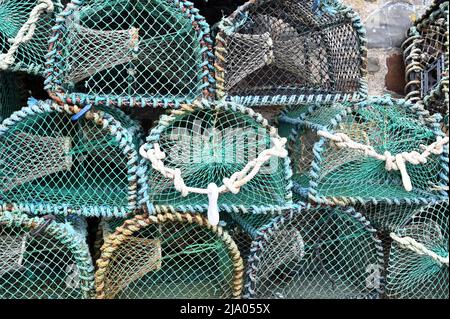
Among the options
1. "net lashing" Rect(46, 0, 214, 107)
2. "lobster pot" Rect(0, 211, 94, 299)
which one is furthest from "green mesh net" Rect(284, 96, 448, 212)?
"lobster pot" Rect(0, 211, 94, 299)

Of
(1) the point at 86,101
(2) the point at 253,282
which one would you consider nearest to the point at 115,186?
(1) the point at 86,101

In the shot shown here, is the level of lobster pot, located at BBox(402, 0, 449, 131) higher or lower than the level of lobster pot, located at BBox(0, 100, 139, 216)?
higher

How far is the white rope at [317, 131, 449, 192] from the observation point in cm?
201

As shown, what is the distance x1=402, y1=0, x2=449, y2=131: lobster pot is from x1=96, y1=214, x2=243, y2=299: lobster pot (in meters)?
1.23

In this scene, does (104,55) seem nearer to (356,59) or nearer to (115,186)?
(115,186)

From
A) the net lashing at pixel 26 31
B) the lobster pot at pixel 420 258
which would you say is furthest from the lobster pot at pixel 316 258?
the net lashing at pixel 26 31

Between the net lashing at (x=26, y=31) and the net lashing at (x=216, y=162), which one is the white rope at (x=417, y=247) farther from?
the net lashing at (x=26, y=31)

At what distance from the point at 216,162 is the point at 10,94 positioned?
1.09 metres

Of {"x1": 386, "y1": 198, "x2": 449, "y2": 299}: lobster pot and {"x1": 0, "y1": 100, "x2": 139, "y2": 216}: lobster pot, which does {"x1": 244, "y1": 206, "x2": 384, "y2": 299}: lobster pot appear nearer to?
{"x1": 386, "y1": 198, "x2": 449, "y2": 299}: lobster pot

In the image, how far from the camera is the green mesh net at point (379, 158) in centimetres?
207

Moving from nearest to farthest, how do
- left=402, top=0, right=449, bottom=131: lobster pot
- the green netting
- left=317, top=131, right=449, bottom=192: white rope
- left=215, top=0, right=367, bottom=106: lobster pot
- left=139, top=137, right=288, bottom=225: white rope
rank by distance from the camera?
left=139, top=137, right=288, bottom=225: white rope, left=317, top=131, right=449, bottom=192: white rope, left=215, top=0, right=367, bottom=106: lobster pot, the green netting, left=402, top=0, right=449, bottom=131: lobster pot

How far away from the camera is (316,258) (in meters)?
2.42

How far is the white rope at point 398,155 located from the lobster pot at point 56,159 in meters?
0.79

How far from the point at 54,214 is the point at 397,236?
143cm
